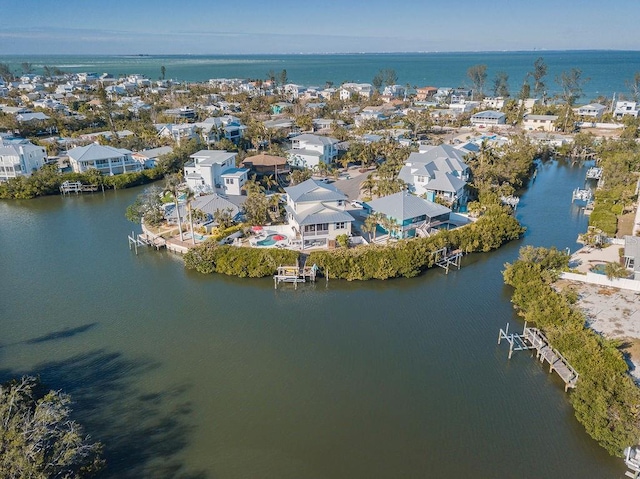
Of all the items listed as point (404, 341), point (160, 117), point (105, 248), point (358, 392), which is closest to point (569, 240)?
point (404, 341)

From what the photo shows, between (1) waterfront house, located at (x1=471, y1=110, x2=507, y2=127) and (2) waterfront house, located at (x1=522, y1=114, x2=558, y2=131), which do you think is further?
(1) waterfront house, located at (x1=471, y1=110, x2=507, y2=127)

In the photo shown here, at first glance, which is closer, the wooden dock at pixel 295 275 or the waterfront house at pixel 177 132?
the wooden dock at pixel 295 275

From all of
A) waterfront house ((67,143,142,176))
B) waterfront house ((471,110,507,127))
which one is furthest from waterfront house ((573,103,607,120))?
waterfront house ((67,143,142,176))

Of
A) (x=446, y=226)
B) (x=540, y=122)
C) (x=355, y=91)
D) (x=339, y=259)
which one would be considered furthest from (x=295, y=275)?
(x=355, y=91)

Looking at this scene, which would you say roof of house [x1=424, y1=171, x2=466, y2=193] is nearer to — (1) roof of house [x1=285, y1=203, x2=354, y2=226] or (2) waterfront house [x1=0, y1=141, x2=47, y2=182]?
(1) roof of house [x1=285, y1=203, x2=354, y2=226]

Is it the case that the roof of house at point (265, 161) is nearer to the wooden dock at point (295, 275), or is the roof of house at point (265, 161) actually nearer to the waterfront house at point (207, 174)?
the waterfront house at point (207, 174)

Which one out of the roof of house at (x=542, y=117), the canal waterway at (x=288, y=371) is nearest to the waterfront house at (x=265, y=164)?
the canal waterway at (x=288, y=371)

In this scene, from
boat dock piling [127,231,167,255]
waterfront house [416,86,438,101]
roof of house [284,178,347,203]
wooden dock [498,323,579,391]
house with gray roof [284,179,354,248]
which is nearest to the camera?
wooden dock [498,323,579,391]
